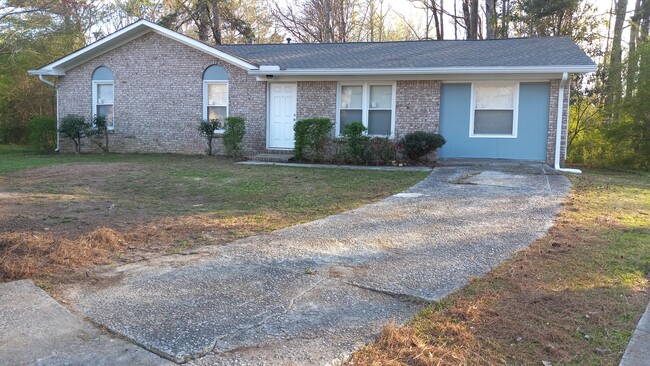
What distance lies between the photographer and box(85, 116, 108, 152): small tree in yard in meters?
17.1

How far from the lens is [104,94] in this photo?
58.0ft

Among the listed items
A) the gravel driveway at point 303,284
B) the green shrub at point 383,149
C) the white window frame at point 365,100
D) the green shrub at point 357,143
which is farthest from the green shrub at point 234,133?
the gravel driveway at point 303,284

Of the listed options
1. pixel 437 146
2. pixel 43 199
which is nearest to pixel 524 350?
pixel 43 199

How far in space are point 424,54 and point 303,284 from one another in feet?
42.5

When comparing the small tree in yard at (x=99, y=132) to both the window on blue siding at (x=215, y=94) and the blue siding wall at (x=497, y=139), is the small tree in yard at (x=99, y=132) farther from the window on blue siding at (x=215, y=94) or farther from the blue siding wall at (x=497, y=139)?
the blue siding wall at (x=497, y=139)

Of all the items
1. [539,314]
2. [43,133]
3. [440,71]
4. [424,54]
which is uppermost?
[424,54]

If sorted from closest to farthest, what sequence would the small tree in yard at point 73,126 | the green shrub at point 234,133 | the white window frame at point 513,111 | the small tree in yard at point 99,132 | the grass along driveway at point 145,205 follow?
the grass along driveway at point 145,205 → the white window frame at point 513,111 → the green shrub at point 234,133 → the small tree in yard at point 73,126 → the small tree in yard at point 99,132

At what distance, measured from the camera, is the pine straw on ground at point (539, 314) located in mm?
2984

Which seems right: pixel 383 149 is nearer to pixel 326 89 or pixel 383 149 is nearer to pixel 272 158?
pixel 326 89

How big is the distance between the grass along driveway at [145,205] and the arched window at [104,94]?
423cm

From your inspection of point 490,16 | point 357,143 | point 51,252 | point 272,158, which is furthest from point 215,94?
point 490,16

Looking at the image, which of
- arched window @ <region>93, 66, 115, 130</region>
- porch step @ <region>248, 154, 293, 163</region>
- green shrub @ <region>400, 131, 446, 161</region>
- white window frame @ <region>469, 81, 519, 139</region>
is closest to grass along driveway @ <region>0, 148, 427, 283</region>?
porch step @ <region>248, 154, 293, 163</region>

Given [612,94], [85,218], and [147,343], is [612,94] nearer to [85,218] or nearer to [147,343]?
[85,218]

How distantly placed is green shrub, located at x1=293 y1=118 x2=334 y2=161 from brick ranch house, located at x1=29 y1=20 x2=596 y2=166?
1.33 metres
